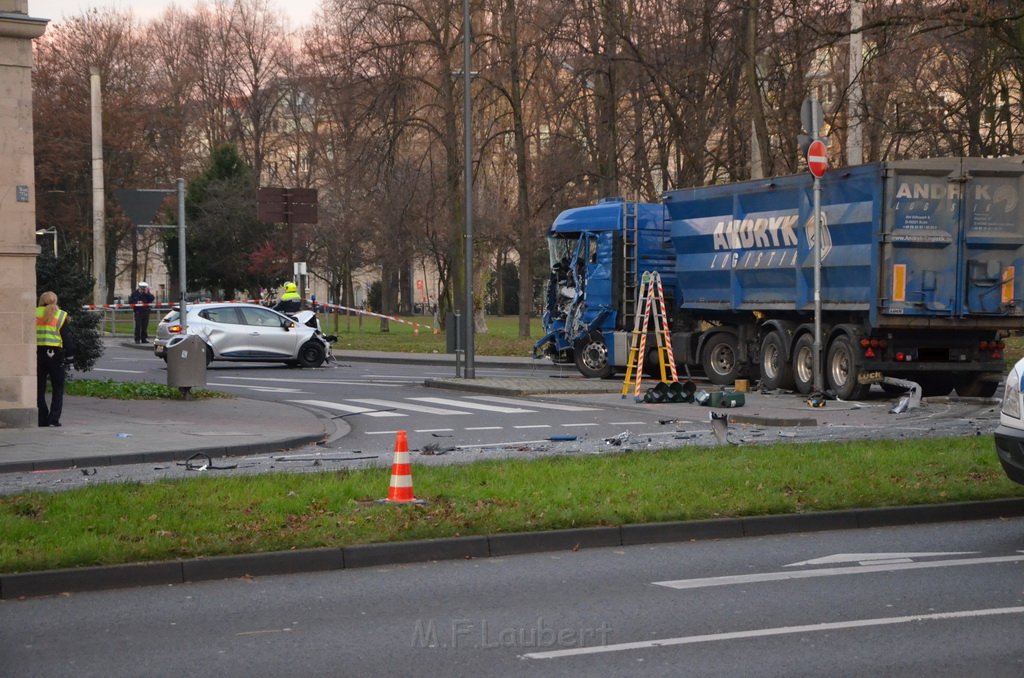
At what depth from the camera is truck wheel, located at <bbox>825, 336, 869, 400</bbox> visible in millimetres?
21125

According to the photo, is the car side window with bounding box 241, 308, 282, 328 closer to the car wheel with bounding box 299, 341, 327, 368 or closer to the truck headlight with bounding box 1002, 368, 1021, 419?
the car wheel with bounding box 299, 341, 327, 368

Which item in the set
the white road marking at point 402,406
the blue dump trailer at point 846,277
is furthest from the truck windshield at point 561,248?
the white road marking at point 402,406

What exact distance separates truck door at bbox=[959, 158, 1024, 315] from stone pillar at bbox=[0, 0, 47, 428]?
13083mm

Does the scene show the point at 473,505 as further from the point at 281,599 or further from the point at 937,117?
the point at 937,117

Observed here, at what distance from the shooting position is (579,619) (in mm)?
7500

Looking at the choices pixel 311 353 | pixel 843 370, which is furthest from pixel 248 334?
pixel 843 370

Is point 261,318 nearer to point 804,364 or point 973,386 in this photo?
point 804,364

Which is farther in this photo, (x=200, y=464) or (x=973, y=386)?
(x=973, y=386)

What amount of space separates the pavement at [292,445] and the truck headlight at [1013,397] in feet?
4.11

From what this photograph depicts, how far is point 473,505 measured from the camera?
10531 millimetres

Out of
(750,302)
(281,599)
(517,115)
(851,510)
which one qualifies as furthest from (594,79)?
(281,599)

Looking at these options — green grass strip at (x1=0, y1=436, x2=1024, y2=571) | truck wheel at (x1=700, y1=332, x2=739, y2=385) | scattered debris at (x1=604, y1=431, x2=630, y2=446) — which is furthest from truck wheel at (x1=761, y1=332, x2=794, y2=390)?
green grass strip at (x1=0, y1=436, x2=1024, y2=571)

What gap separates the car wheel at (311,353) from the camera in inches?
1272

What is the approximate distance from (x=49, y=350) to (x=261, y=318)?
47.5 feet
